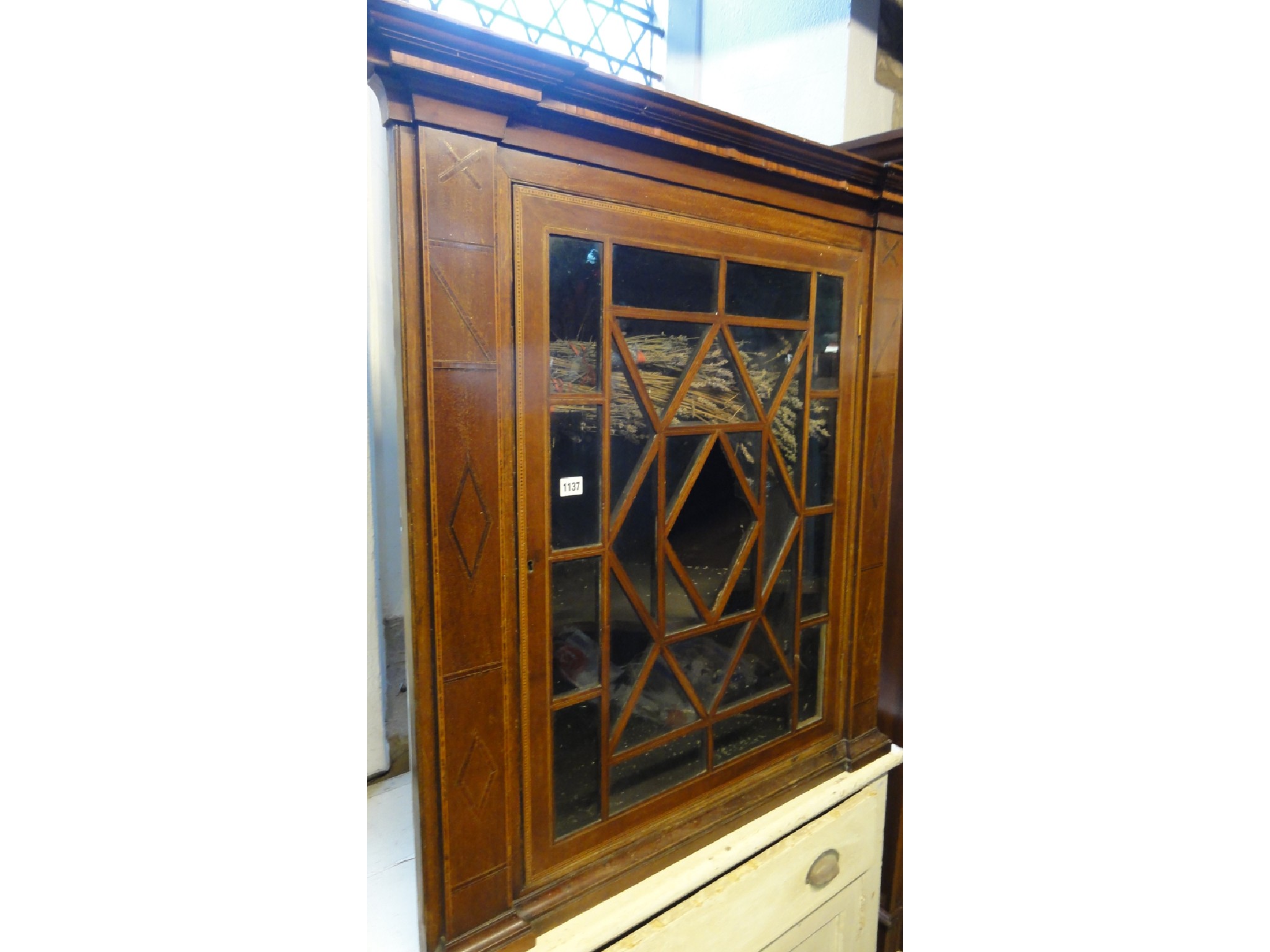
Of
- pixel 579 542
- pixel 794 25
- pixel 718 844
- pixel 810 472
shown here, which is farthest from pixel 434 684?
pixel 794 25

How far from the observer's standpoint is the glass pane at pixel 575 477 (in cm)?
80

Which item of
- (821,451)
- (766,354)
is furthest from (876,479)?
(766,354)

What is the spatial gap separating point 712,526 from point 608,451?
23 cm

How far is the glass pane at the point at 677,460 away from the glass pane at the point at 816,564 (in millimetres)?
298

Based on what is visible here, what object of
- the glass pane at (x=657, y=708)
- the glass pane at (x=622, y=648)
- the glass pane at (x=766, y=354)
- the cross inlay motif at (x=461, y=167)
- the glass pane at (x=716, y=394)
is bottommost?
the glass pane at (x=657, y=708)

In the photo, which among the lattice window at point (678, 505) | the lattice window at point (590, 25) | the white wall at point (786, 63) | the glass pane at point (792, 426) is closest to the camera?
the lattice window at point (678, 505)

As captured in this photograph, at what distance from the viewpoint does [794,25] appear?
1.46 m

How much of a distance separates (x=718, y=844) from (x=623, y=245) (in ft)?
2.99

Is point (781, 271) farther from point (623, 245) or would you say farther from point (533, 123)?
point (533, 123)

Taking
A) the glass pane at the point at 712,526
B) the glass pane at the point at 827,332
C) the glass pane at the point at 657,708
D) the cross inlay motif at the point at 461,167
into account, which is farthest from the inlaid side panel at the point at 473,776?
the glass pane at the point at 827,332

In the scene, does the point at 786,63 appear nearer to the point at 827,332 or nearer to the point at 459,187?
Result: the point at 827,332

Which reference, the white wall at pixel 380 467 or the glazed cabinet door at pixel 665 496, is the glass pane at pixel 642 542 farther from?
the white wall at pixel 380 467

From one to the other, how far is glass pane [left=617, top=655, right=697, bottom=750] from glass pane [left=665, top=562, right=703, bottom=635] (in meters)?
0.05

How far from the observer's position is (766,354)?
0.99m
